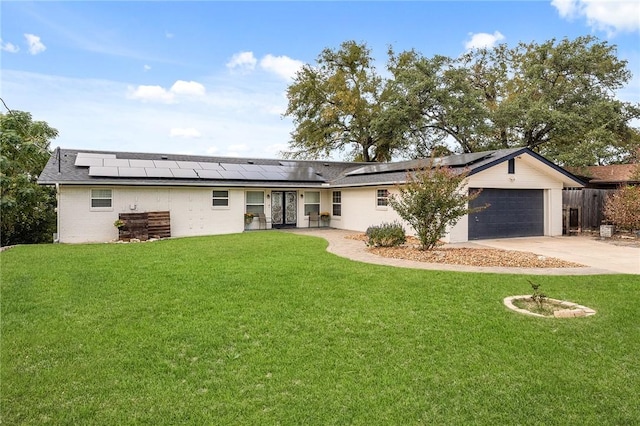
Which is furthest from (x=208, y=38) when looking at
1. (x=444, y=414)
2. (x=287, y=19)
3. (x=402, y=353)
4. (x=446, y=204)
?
(x=444, y=414)

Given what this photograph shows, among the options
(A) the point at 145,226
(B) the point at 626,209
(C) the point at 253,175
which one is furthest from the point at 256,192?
(B) the point at 626,209

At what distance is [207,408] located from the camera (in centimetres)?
333

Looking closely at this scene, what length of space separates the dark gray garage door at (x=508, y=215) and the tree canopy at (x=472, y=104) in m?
6.24

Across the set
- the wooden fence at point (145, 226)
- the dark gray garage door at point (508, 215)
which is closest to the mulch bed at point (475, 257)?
the dark gray garage door at point (508, 215)

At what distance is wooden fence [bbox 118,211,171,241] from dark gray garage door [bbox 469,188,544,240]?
481 inches

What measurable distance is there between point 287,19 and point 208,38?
3.11 metres

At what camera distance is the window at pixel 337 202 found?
20.4 metres

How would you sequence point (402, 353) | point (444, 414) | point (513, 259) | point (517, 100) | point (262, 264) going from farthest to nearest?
point (517, 100) < point (513, 259) < point (262, 264) < point (402, 353) < point (444, 414)

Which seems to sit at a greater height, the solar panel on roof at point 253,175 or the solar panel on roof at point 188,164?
the solar panel on roof at point 188,164

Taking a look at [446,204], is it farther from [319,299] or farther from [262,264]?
[319,299]

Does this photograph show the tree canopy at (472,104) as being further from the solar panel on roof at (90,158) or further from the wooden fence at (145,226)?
the wooden fence at (145,226)

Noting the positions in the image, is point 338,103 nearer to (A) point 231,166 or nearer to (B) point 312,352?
(A) point 231,166

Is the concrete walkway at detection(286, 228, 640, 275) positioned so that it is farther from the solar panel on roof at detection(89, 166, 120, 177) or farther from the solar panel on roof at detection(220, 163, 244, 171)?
the solar panel on roof at detection(89, 166, 120, 177)

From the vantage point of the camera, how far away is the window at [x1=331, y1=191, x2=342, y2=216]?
20438 millimetres
